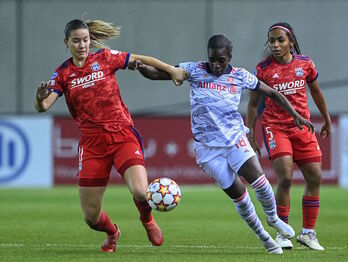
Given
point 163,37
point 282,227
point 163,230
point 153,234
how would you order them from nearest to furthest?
point 282,227, point 153,234, point 163,230, point 163,37

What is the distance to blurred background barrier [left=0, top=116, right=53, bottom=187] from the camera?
19219mm

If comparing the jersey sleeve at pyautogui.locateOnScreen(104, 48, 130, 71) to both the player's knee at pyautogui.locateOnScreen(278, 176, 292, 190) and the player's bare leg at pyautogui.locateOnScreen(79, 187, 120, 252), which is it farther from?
the player's knee at pyautogui.locateOnScreen(278, 176, 292, 190)

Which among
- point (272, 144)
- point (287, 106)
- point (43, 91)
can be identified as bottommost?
point (272, 144)

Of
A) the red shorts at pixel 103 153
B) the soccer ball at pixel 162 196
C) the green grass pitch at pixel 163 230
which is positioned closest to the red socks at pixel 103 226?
the green grass pitch at pixel 163 230

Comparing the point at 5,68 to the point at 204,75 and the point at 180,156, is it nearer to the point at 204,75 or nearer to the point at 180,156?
the point at 180,156

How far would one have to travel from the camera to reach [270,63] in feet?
30.5

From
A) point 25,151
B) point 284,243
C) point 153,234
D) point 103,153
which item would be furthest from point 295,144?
point 25,151

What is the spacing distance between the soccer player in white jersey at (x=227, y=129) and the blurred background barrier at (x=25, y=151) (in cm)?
1138

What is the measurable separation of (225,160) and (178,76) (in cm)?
90

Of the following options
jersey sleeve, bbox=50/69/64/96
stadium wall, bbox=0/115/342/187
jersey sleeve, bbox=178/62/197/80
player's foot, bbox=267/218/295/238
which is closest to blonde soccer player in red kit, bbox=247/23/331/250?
player's foot, bbox=267/218/295/238

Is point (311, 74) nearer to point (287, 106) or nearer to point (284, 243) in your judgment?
point (287, 106)

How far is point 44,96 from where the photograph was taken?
7898mm

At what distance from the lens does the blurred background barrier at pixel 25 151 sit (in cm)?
1922

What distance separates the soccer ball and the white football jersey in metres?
0.63
